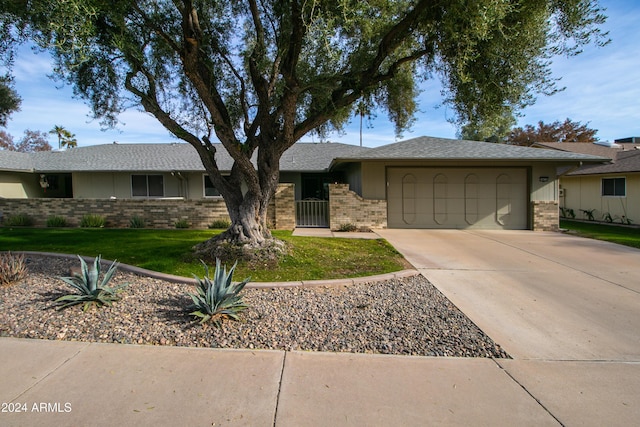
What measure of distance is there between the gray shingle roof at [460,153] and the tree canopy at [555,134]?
2567 cm

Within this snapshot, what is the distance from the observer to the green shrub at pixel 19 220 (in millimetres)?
13852

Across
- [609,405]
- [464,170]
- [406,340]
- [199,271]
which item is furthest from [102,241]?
[464,170]

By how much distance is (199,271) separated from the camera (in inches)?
271

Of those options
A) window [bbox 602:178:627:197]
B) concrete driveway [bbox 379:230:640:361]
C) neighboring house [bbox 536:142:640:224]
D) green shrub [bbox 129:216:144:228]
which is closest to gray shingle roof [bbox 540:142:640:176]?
neighboring house [bbox 536:142:640:224]

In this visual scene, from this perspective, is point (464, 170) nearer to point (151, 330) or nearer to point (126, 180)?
point (151, 330)

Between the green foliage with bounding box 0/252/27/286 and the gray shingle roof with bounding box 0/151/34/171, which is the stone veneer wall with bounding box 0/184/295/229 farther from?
the green foliage with bounding box 0/252/27/286

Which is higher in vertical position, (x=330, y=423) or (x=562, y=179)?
(x=562, y=179)

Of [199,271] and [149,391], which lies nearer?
[149,391]

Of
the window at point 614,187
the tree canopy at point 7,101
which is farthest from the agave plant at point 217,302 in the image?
the window at point 614,187

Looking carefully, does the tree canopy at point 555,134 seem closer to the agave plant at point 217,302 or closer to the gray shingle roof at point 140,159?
the gray shingle roof at point 140,159

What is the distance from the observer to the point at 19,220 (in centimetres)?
A: 1385

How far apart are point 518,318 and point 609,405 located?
79.0 inches

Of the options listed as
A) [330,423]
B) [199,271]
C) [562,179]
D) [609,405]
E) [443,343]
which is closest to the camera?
[330,423]

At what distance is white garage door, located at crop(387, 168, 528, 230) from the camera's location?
→ 578 inches
